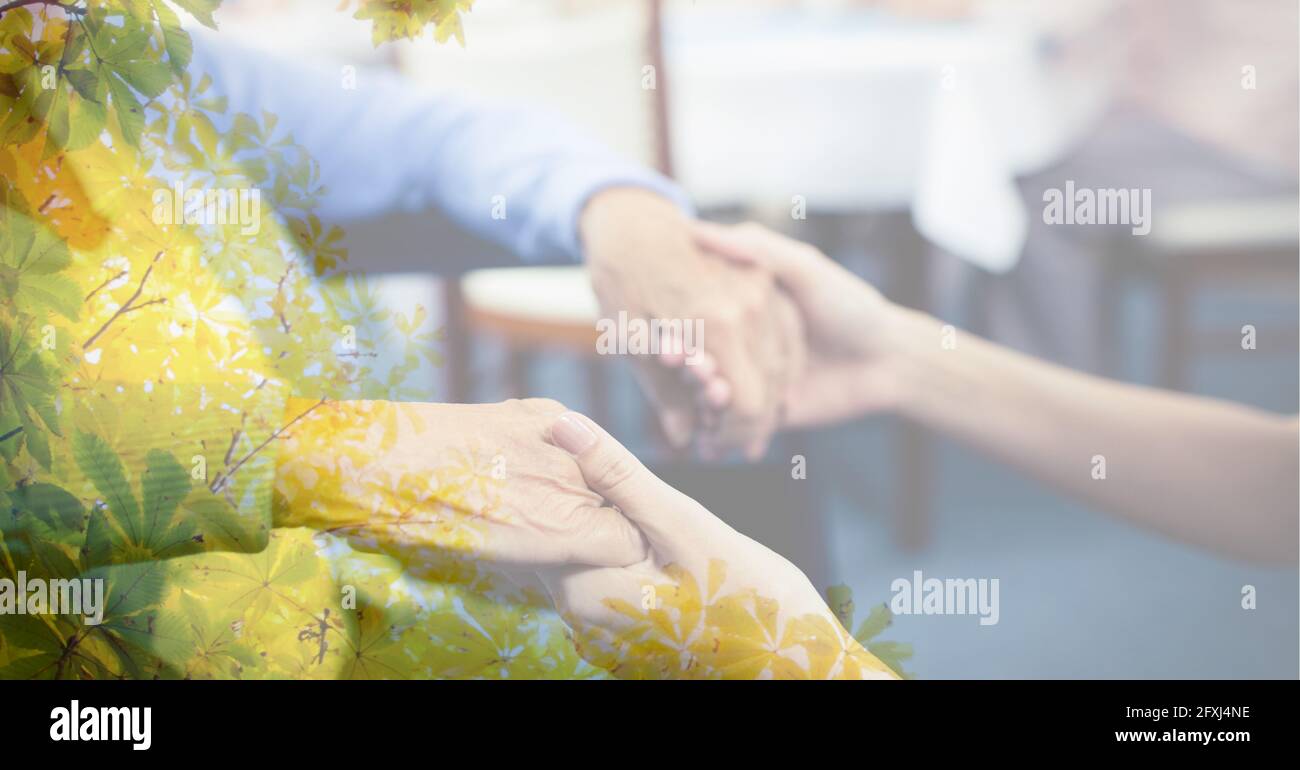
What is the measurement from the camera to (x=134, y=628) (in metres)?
1.14

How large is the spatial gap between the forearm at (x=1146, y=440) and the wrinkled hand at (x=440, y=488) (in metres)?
0.39

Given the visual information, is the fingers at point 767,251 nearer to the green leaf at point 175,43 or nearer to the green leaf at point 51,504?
the green leaf at point 175,43

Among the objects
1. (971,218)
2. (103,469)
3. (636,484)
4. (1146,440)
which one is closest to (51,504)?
(103,469)

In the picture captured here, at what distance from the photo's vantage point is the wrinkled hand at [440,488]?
112 cm

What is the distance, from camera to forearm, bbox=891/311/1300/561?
1.17 m

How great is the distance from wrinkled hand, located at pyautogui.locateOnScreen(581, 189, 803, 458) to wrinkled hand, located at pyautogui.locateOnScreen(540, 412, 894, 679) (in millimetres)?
94

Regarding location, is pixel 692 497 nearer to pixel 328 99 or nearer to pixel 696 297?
pixel 696 297

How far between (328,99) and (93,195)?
255 millimetres

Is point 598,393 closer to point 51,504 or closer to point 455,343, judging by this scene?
point 455,343
